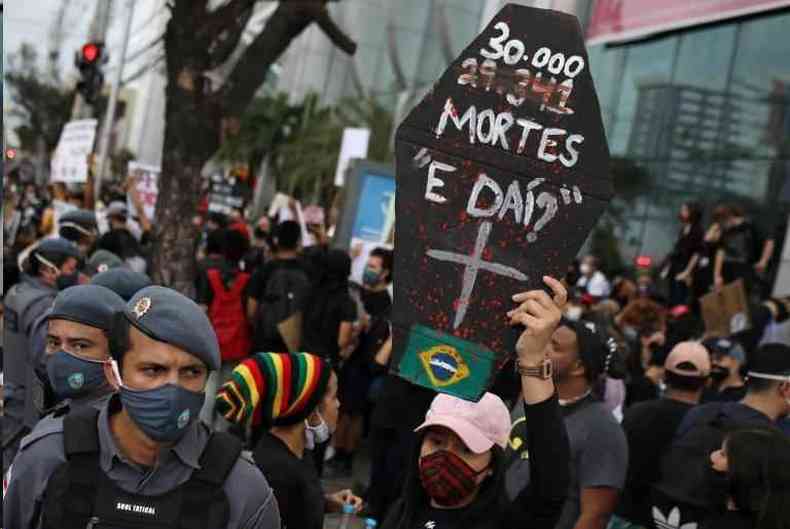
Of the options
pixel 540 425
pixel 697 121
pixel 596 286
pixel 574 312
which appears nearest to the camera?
pixel 540 425

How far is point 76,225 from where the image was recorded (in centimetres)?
932

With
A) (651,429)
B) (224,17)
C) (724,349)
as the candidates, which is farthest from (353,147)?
(651,429)

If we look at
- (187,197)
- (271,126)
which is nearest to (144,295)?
(187,197)

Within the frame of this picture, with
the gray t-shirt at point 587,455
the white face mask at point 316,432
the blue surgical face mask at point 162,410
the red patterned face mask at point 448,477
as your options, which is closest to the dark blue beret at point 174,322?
the blue surgical face mask at point 162,410

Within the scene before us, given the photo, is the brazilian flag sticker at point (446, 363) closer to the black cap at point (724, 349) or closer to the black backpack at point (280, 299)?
the black cap at point (724, 349)

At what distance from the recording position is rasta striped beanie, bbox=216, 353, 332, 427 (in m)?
4.01

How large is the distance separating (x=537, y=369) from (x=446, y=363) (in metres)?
0.24

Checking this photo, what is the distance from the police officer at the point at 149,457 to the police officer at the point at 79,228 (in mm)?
6359

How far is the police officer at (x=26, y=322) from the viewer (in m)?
5.51

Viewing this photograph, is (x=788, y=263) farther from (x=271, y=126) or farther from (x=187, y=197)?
(x=271, y=126)

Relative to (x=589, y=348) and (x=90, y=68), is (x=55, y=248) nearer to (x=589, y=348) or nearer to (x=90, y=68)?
(x=589, y=348)

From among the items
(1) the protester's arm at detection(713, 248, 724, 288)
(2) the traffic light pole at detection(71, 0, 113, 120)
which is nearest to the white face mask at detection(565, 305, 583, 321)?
(1) the protester's arm at detection(713, 248, 724, 288)

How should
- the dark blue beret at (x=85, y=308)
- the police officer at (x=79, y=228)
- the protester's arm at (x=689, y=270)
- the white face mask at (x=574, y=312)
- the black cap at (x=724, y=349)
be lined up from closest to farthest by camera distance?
the dark blue beret at (x=85, y=308), the black cap at (x=724, y=349), the police officer at (x=79, y=228), the white face mask at (x=574, y=312), the protester's arm at (x=689, y=270)

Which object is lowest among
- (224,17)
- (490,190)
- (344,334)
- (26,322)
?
(344,334)
